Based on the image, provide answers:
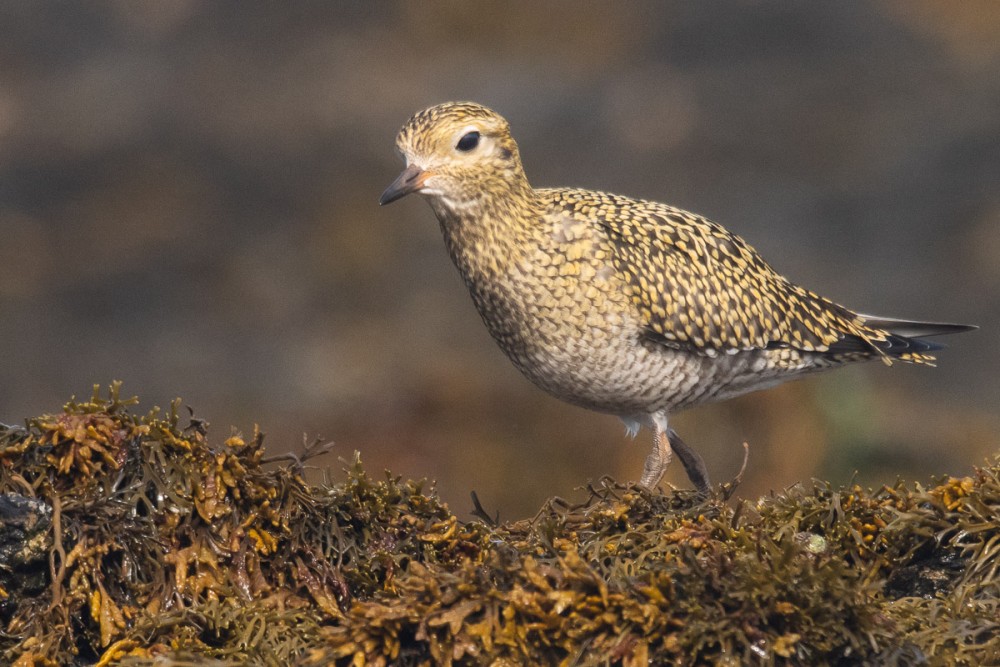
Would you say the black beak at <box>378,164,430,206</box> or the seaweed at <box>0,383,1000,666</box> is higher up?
the black beak at <box>378,164,430,206</box>

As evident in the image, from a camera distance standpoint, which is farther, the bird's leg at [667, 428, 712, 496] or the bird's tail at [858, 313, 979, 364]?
the bird's tail at [858, 313, 979, 364]

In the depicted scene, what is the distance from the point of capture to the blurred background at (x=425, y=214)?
11.0 meters

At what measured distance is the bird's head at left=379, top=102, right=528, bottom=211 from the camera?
596 centimetres

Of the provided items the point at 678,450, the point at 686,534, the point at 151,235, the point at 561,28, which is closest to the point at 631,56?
the point at 561,28

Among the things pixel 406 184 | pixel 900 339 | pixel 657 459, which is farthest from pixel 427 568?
pixel 900 339

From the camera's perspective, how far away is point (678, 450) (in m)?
7.00

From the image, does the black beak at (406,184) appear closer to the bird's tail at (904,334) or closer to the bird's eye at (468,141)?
the bird's eye at (468,141)

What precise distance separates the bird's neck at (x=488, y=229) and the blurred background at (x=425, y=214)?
4750mm

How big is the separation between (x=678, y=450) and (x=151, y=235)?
6.13m

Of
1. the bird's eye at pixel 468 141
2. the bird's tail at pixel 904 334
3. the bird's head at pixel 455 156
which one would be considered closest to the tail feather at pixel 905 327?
the bird's tail at pixel 904 334

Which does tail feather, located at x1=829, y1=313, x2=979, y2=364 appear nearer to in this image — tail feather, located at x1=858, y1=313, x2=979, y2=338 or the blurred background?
tail feather, located at x1=858, y1=313, x2=979, y2=338

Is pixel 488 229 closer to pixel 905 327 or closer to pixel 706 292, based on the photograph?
pixel 706 292

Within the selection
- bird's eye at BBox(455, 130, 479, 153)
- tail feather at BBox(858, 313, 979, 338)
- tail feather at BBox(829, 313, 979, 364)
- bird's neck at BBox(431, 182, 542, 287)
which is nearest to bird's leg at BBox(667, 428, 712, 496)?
tail feather at BBox(829, 313, 979, 364)

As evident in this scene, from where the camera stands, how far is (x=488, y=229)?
634cm
